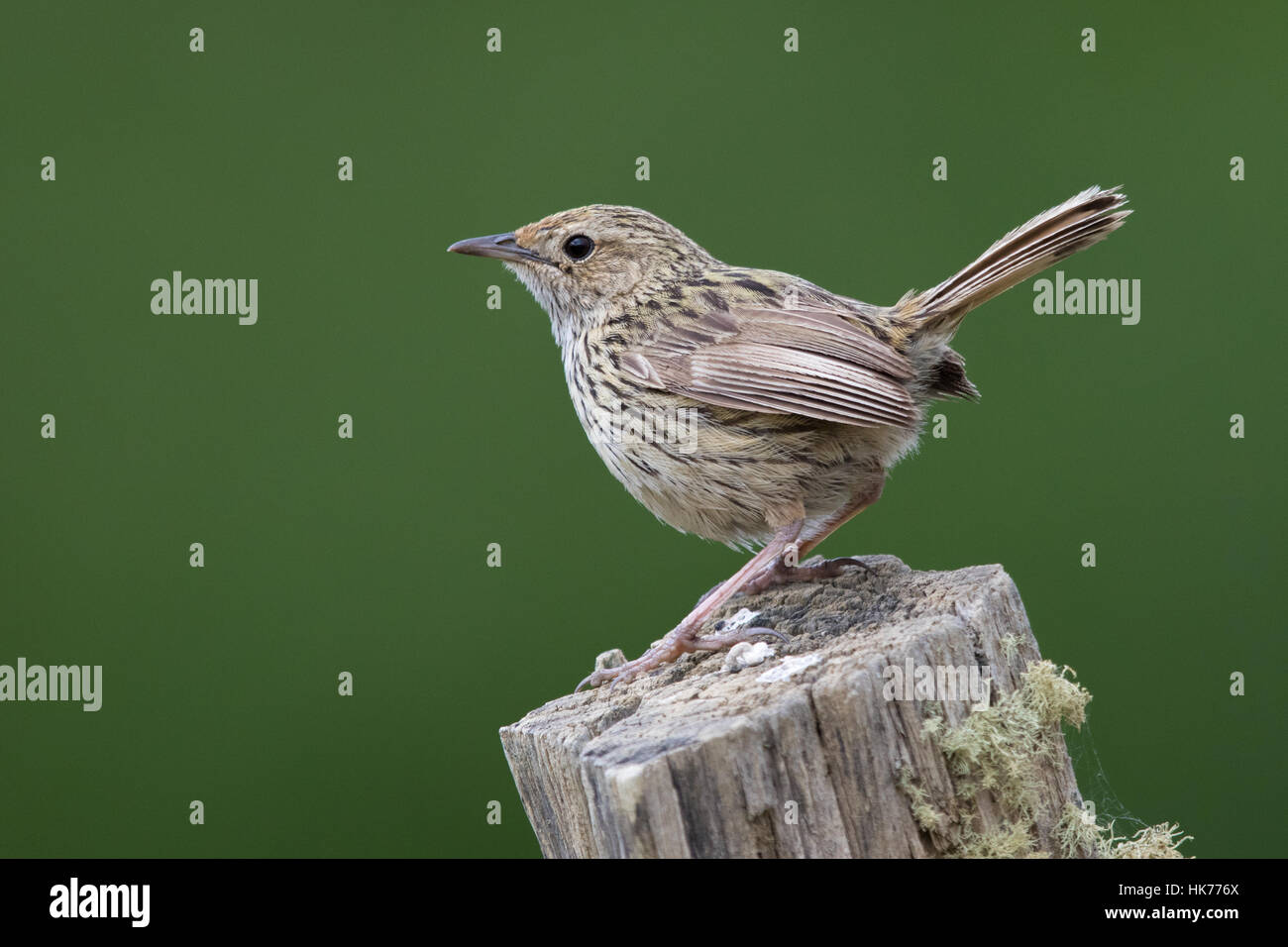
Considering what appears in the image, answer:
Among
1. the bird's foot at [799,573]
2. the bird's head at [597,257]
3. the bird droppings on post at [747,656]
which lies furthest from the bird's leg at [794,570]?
the bird's head at [597,257]

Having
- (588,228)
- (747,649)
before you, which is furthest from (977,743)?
(588,228)

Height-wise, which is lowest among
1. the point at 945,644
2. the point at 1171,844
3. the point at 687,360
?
the point at 1171,844

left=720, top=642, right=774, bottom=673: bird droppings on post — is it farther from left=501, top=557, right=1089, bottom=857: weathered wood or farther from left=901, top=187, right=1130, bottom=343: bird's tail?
left=901, top=187, right=1130, bottom=343: bird's tail

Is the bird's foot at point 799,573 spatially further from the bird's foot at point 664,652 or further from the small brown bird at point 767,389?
the bird's foot at point 664,652

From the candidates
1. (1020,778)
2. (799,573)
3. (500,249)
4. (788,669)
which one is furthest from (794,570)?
(500,249)

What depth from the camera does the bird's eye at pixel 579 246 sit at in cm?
465

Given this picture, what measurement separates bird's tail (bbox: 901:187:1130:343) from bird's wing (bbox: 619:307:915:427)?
325 mm

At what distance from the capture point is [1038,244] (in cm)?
411

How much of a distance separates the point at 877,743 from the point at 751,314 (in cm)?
183

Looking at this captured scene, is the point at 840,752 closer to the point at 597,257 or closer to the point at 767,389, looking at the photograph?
the point at 767,389

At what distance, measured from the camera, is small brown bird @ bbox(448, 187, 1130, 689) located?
3926 millimetres

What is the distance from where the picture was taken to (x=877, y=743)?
9.19ft

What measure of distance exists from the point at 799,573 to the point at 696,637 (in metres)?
0.52
